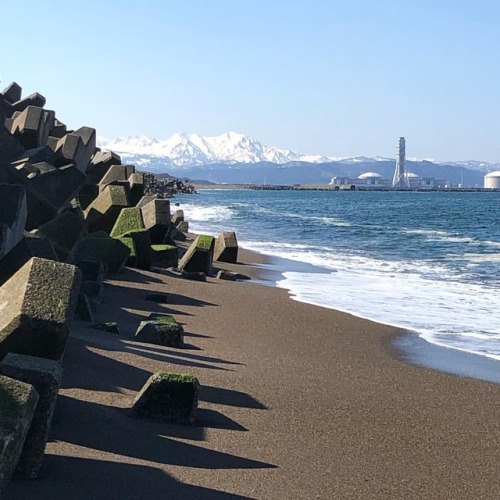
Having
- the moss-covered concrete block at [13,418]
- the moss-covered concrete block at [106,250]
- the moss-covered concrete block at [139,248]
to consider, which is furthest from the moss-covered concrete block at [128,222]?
the moss-covered concrete block at [13,418]

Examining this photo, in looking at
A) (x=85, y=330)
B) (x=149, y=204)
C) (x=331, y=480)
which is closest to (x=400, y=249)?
(x=149, y=204)

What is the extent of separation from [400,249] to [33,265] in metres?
22.9

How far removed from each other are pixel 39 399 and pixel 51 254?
277cm

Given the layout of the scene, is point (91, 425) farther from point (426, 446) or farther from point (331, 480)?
point (426, 446)

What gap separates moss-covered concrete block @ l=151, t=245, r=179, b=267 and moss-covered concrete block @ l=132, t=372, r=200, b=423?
9.42 metres

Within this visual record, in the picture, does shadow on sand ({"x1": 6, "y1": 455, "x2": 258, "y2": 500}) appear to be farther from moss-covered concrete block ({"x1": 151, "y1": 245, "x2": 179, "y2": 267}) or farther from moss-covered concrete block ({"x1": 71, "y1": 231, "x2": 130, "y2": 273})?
moss-covered concrete block ({"x1": 151, "y1": 245, "x2": 179, "y2": 267})

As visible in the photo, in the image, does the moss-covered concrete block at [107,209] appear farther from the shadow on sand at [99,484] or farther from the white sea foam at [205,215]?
the white sea foam at [205,215]

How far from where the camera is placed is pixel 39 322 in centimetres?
441

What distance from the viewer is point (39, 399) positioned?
3.95 m

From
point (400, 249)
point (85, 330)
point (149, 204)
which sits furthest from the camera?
point (400, 249)

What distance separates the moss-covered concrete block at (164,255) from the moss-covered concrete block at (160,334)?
22.4 ft

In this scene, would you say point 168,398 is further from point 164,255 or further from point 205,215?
point 205,215

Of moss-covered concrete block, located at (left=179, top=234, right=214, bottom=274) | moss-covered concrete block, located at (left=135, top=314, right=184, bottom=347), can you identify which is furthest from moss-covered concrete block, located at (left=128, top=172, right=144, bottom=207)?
moss-covered concrete block, located at (left=135, top=314, right=184, bottom=347)

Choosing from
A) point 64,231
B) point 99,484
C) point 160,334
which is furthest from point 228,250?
point 99,484
